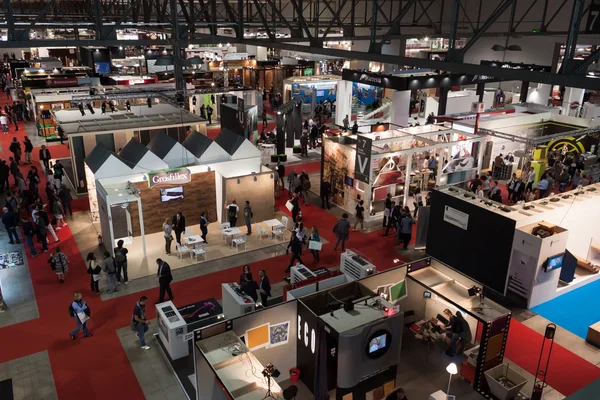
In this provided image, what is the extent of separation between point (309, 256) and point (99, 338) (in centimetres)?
515

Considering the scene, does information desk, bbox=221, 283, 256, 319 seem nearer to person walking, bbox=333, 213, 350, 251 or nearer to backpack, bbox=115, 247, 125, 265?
backpack, bbox=115, 247, 125, 265

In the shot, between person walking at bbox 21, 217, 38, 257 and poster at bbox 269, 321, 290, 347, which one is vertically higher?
poster at bbox 269, 321, 290, 347

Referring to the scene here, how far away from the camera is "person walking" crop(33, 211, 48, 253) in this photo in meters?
11.4

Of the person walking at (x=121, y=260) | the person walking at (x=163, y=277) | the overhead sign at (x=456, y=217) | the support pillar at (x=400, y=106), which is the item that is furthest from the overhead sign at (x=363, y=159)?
the support pillar at (x=400, y=106)

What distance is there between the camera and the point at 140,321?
324 inches

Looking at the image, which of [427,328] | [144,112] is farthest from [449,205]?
[144,112]

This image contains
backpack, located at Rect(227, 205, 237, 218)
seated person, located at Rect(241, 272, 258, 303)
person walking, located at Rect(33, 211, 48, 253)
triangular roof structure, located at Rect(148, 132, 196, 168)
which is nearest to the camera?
seated person, located at Rect(241, 272, 258, 303)

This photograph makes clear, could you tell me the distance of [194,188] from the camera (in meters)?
13.3

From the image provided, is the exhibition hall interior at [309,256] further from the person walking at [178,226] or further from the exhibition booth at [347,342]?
the person walking at [178,226]

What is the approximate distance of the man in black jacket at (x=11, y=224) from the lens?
11.9 metres

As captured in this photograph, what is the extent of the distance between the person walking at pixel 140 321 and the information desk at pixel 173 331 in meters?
0.27

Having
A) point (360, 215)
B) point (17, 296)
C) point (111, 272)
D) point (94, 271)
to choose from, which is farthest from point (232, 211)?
point (17, 296)

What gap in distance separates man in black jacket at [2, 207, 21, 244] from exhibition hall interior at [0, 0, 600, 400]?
5 cm

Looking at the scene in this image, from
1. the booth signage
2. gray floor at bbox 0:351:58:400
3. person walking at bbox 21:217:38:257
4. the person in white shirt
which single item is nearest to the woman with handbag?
gray floor at bbox 0:351:58:400
